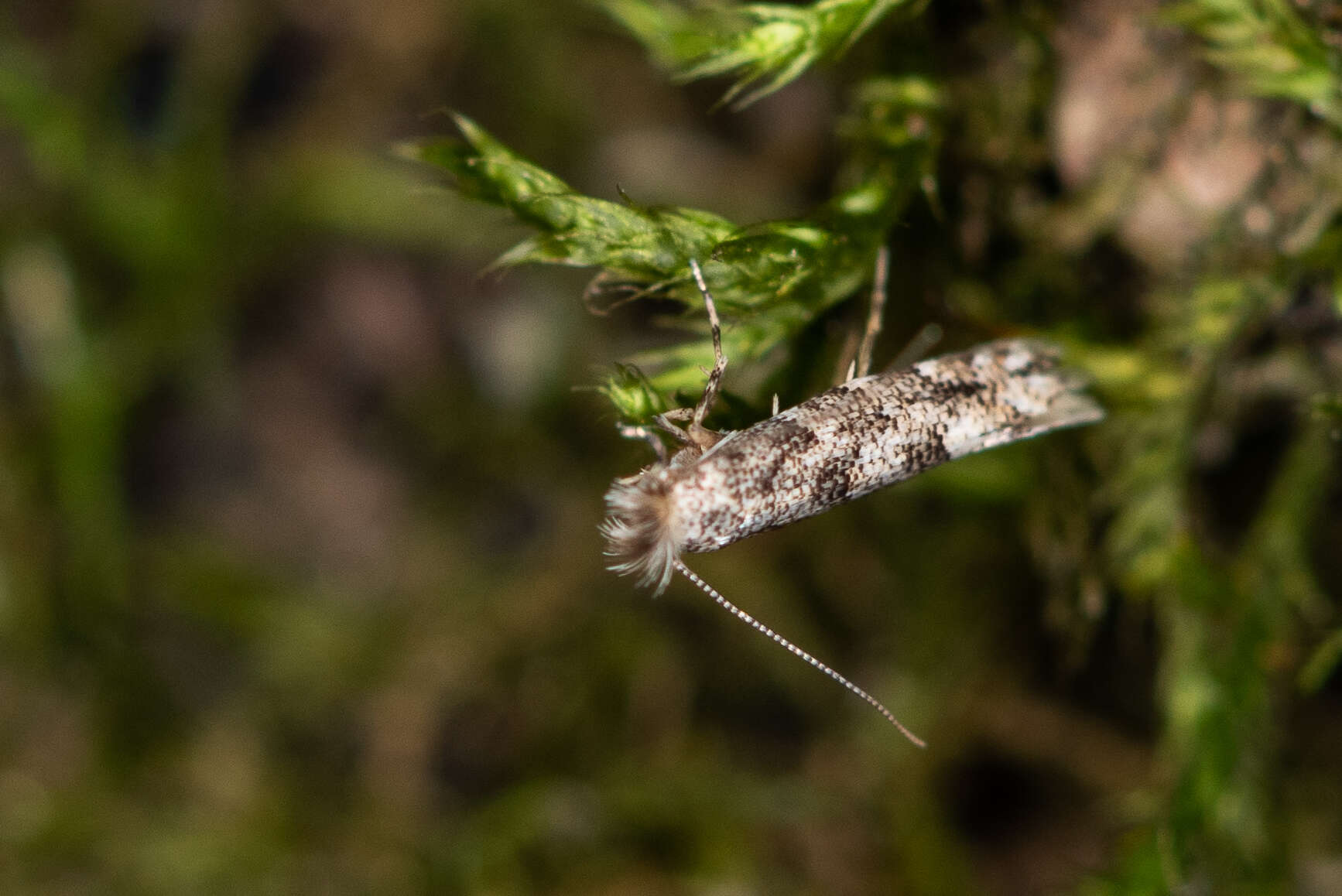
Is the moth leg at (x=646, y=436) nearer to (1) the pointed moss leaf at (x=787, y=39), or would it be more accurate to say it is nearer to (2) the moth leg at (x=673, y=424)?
(2) the moth leg at (x=673, y=424)

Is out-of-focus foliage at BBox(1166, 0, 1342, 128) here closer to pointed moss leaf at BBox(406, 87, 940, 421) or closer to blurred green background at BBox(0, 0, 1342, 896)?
blurred green background at BBox(0, 0, 1342, 896)

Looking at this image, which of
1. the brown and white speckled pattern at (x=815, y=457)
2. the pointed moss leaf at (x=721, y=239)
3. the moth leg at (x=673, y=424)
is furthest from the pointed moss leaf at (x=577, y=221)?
the brown and white speckled pattern at (x=815, y=457)

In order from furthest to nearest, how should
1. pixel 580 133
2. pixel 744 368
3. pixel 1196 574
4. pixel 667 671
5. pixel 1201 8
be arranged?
1. pixel 580 133
2. pixel 667 671
3. pixel 1196 574
4. pixel 744 368
5. pixel 1201 8

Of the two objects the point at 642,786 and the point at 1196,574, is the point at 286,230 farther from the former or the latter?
the point at 1196,574

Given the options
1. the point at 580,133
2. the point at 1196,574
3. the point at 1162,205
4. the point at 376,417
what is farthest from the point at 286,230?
the point at 1196,574

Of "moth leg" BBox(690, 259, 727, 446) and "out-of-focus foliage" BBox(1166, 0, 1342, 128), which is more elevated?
"out-of-focus foliage" BBox(1166, 0, 1342, 128)

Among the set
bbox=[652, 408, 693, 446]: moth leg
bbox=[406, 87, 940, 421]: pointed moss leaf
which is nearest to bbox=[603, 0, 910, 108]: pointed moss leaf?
bbox=[406, 87, 940, 421]: pointed moss leaf
